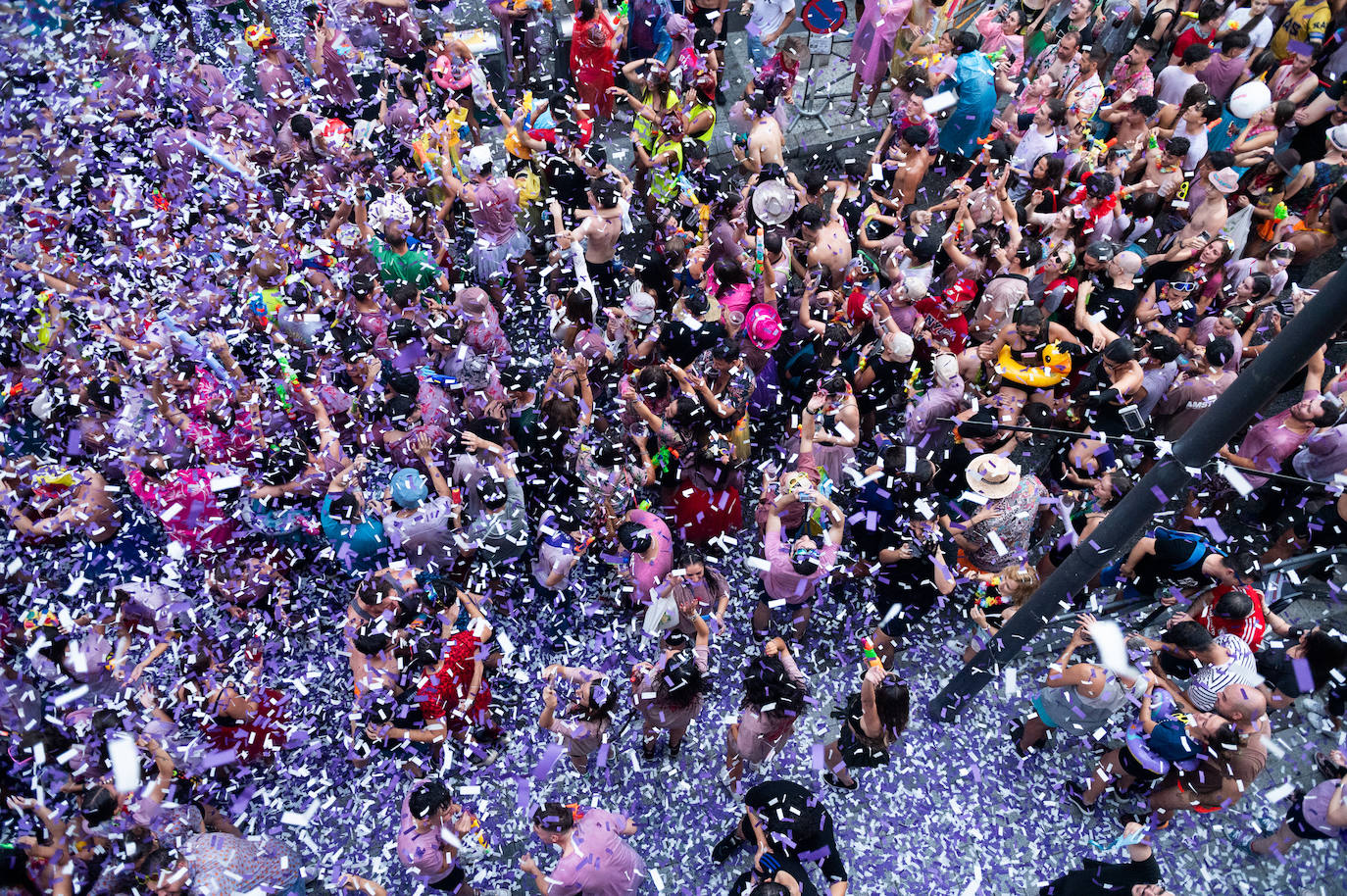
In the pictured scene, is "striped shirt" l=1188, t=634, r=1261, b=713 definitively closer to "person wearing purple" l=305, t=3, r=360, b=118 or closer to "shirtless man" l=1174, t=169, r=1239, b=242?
"shirtless man" l=1174, t=169, r=1239, b=242

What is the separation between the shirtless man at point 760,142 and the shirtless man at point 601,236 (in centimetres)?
161

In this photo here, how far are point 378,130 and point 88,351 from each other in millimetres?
3801

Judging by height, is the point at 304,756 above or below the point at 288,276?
below

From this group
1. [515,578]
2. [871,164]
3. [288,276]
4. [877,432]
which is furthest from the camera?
[871,164]

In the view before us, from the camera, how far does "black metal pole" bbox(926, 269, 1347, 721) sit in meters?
3.54

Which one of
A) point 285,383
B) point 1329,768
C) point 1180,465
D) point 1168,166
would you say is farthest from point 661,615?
point 1168,166

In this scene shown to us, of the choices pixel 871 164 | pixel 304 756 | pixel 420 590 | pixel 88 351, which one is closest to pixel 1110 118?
pixel 871 164

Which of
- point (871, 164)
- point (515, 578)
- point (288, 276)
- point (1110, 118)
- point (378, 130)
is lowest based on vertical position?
point (515, 578)

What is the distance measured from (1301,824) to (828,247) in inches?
215

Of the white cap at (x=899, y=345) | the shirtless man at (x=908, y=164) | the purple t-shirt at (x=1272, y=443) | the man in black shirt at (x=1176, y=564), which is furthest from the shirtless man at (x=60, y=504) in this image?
the purple t-shirt at (x=1272, y=443)

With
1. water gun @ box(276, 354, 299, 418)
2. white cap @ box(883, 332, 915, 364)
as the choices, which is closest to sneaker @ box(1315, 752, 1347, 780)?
white cap @ box(883, 332, 915, 364)

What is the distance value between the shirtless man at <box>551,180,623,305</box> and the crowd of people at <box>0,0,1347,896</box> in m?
0.05

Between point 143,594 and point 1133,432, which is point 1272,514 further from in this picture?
point 143,594

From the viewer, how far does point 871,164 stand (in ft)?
29.7
